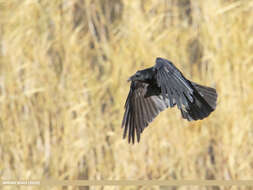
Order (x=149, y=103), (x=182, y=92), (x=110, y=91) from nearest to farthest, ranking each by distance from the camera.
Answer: (x=182, y=92) → (x=149, y=103) → (x=110, y=91)

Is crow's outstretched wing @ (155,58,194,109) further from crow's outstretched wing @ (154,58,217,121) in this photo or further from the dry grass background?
the dry grass background

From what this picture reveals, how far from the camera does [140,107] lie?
3674mm

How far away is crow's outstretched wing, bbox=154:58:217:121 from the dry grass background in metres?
0.38

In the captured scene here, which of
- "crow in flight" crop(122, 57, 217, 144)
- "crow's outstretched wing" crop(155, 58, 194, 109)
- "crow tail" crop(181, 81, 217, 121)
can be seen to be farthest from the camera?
"crow tail" crop(181, 81, 217, 121)

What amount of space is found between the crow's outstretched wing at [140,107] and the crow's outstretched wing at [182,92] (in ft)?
0.59

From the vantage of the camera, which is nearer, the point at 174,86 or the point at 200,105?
the point at 174,86

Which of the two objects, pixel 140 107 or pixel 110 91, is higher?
pixel 110 91

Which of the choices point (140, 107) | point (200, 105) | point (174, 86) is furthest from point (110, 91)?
point (174, 86)

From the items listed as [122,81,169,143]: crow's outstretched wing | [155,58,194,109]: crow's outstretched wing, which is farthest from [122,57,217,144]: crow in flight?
[155,58,194,109]: crow's outstretched wing

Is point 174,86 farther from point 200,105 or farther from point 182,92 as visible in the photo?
point 200,105

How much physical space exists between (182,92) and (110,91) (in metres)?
1.26

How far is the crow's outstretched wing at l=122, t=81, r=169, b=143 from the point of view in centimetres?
360

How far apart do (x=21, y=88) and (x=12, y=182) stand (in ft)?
2.10

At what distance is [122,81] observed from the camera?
159 inches
